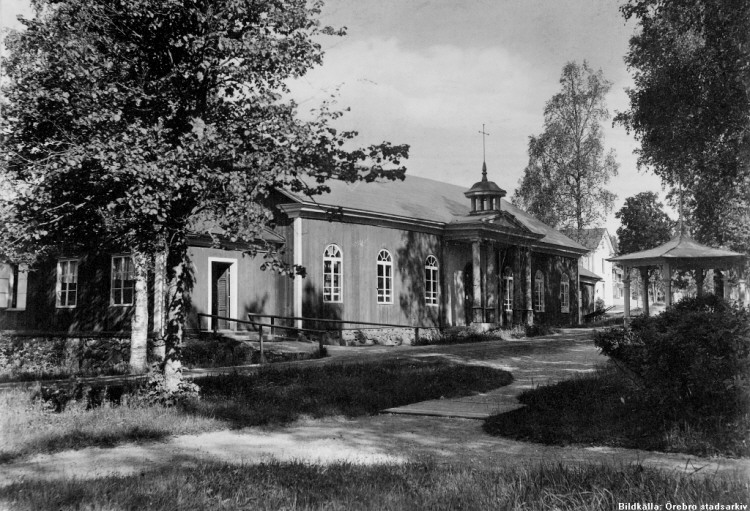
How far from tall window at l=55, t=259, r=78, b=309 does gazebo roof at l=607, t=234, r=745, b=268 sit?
17204 mm

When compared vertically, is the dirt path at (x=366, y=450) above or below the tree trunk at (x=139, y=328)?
below

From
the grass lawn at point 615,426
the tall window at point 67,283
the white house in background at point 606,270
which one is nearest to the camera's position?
the grass lawn at point 615,426

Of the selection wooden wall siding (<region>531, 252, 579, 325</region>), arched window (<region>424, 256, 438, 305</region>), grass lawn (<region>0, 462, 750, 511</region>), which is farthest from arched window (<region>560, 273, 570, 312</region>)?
grass lawn (<region>0, 462, 750, 511</region>)

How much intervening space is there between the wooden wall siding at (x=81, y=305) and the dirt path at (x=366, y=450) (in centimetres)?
1301

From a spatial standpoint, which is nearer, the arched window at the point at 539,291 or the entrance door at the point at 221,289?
the entrance door at the point at 221,289

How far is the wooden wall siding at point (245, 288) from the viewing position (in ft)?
66.9

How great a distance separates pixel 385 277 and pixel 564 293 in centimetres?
1446

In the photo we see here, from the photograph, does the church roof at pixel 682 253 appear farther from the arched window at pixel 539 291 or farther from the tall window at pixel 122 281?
the tall window at pixel 122 281

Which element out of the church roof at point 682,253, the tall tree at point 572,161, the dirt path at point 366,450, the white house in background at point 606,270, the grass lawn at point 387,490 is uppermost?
the tall tree at point 572,161

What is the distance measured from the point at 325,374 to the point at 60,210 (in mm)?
5446

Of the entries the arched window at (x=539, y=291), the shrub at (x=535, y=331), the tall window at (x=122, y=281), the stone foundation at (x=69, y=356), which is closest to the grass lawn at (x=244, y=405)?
the stone foundation at (x=69, y=356)

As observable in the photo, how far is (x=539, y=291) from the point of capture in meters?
33.8

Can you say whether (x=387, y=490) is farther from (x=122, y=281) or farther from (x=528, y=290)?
(x=528, y=290)

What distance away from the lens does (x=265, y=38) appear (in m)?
9.41
